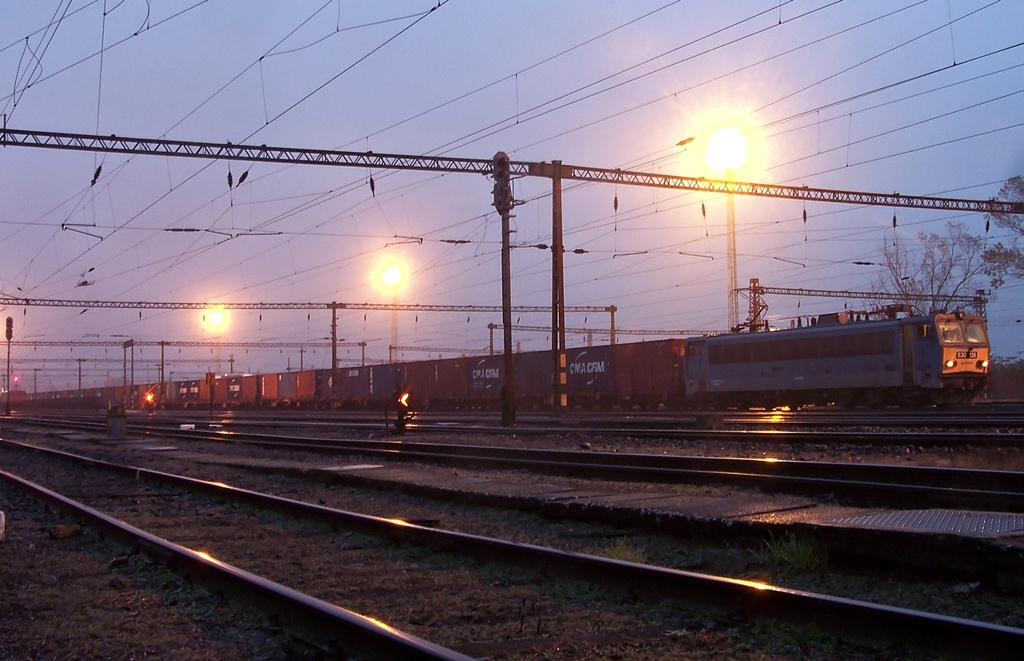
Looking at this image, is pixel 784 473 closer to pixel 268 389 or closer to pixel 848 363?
pixel 848 363

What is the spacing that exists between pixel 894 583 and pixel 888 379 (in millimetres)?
25379

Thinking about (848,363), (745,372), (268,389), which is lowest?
(268,389)

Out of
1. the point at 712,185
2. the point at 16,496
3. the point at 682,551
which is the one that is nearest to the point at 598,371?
the point at 712,185

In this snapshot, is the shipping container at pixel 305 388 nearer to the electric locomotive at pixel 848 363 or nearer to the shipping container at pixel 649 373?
the shipping container at pixel 649 373

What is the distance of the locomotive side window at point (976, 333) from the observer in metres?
30.2

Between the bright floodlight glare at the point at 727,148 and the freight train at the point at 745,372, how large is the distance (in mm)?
6780

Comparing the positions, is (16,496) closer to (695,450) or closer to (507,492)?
(507,492)

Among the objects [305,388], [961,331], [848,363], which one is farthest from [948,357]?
[305,388]

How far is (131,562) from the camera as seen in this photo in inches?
326

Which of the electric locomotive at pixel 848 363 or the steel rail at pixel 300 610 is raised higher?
the electric locomotive at pixel 848 363

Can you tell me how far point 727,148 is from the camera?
96.8 ft

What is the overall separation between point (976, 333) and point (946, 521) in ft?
85.1

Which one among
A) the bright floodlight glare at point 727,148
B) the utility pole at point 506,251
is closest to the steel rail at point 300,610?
the utility pole at point 506,251

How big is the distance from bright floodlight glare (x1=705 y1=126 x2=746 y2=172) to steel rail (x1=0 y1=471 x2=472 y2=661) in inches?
925
